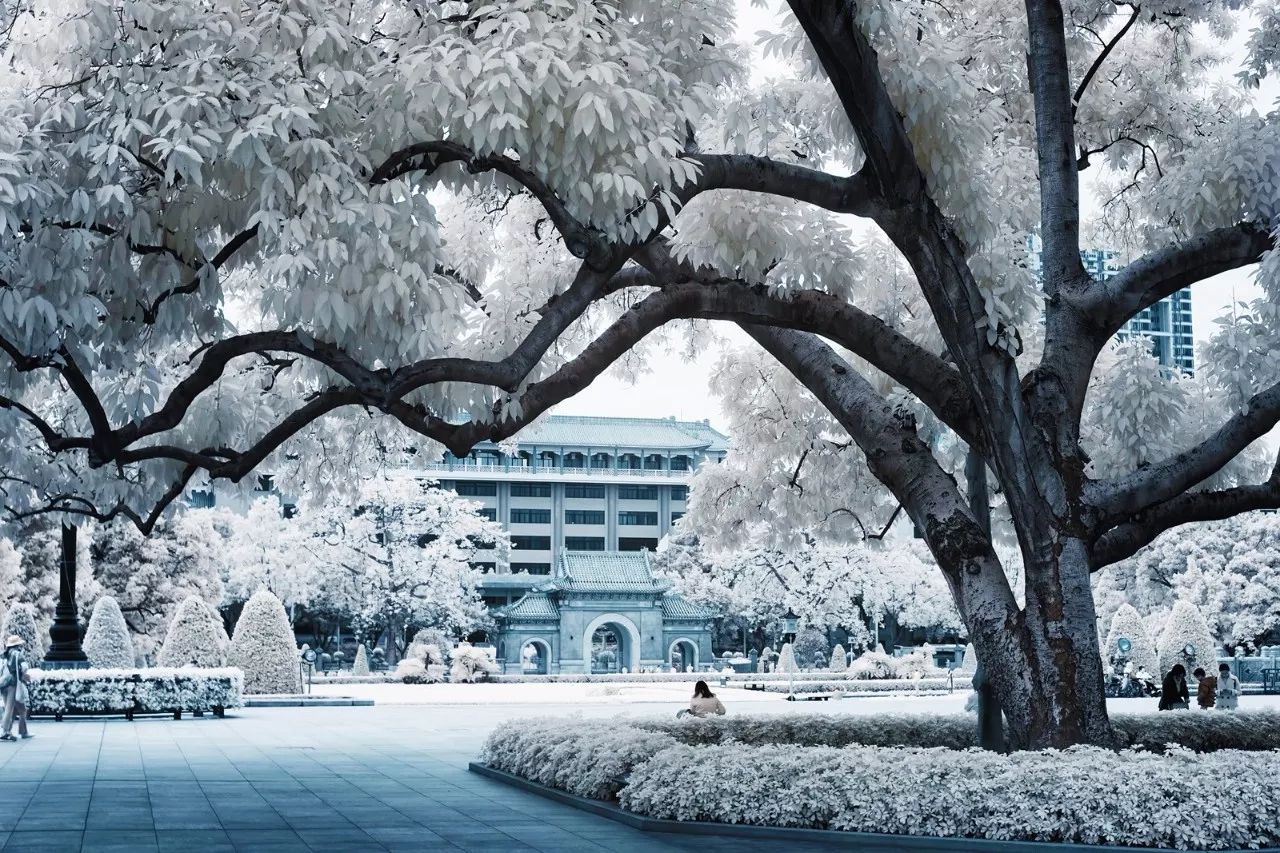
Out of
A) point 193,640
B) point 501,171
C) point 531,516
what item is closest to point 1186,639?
point 193,640

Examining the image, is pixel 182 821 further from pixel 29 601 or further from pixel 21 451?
pixel 29 601

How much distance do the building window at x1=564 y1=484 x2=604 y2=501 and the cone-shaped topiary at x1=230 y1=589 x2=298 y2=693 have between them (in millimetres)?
55950

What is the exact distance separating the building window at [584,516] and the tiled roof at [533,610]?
2537 cm

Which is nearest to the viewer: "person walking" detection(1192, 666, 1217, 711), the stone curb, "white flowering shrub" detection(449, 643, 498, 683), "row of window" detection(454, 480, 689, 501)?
the stone curb

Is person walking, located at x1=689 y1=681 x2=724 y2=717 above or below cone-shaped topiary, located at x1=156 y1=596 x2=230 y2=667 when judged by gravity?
below

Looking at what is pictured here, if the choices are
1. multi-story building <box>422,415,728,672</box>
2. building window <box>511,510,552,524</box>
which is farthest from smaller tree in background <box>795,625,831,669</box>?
building window <box>511,510,552,524</box>

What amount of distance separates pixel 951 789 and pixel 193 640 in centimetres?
2599

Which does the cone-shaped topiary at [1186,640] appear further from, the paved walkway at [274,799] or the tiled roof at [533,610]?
the paved walkway at [274,799]

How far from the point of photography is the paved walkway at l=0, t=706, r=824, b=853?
11.1 metres

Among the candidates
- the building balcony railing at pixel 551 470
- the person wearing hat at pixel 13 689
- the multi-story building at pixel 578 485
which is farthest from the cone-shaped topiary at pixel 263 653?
the building balcony railing at pixel 551 470

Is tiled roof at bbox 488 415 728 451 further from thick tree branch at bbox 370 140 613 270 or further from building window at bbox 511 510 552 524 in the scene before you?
thick tree branch at bbox 370 140 613 270

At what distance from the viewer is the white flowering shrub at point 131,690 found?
87.0ft

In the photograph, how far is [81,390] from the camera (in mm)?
10703

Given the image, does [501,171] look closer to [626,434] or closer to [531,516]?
[531,516]
